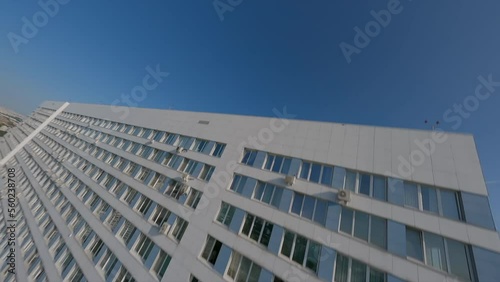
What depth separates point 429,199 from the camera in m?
11.0

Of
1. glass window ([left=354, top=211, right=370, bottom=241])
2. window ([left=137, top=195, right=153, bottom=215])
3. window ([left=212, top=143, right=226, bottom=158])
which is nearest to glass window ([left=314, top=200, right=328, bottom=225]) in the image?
glass window ([left=354, top=211, right=370, bottom=241])

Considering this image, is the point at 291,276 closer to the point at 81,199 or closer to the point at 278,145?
the point at 278,145

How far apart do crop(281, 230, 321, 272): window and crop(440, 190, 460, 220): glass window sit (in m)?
Answer: 7.35

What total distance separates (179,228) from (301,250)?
1097 cm

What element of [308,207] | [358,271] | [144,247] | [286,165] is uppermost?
[286,165]

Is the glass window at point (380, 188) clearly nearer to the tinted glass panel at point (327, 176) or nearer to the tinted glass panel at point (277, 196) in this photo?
the tinted glass panel at point (327, 176)

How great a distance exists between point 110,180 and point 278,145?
2475cm

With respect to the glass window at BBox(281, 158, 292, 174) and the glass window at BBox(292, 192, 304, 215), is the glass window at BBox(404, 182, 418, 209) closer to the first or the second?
the glass window at BBox(292, 192, 304, 215)

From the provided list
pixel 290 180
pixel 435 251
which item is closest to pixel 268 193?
pixel 290 180

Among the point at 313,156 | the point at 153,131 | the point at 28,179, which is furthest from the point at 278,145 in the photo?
the point at 28,179

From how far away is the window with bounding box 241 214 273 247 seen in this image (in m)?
13.4

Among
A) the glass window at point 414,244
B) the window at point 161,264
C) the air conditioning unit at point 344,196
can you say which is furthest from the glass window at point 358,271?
the window at point 161,264

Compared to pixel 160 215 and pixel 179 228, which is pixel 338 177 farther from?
pixel 160 215

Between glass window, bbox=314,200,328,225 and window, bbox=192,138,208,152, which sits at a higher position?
window, bbox=192,138,208,152
